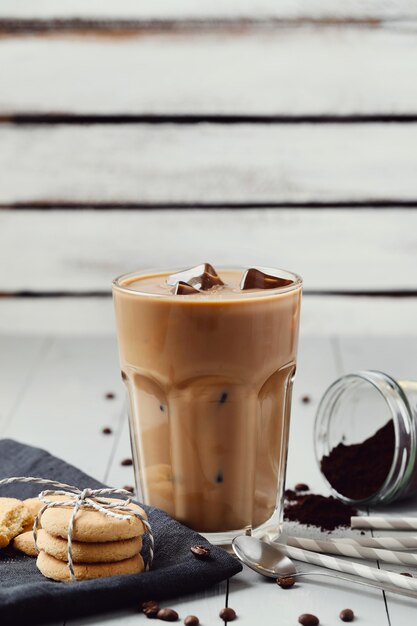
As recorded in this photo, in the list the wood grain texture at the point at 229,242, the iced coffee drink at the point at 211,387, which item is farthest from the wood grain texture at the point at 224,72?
the iced coffee drink at the point at 211,387

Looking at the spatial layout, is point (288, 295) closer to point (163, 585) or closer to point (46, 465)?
point (163, 585)

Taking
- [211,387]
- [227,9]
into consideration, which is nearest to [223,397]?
[211,387]

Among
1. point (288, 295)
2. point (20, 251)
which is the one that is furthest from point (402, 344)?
point (288, 295)

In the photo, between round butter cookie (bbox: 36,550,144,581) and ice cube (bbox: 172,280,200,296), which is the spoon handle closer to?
round butter cookie (bbox: 36,550,144,581)

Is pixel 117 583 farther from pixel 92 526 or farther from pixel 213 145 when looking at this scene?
pixel 213 145

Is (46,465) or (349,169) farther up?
(349,169)

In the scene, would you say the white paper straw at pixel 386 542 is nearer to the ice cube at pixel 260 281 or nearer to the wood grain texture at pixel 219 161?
the ice cube at pixel 260 281

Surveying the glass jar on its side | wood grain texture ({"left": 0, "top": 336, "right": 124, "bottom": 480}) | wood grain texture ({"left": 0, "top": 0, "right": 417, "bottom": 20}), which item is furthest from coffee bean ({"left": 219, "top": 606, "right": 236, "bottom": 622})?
wood grain texture ({"left": 0, "top": 0, "right": 417, "bottom": 20})
